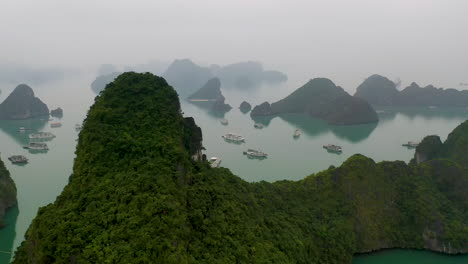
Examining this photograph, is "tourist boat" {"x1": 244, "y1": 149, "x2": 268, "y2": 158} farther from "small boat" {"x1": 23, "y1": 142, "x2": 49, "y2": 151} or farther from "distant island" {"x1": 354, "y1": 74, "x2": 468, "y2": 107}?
"distant island" {"x1": 354, "y1": 74, "x2": 468, "y2": 107}

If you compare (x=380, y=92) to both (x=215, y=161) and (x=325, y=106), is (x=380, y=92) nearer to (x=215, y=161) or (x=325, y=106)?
(x=325, y=106)

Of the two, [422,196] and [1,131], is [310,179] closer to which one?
[422,196]

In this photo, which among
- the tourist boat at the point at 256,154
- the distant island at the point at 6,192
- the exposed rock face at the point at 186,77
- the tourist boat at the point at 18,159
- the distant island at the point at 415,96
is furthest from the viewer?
the exposed rock face at the point at 186,77

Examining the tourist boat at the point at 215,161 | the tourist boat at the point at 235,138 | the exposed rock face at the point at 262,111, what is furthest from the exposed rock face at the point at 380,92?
the tourist boat at the point at 215,161

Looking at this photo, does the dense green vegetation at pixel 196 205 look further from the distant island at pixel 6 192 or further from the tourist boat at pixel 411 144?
the tourist boat at pixel 411 144

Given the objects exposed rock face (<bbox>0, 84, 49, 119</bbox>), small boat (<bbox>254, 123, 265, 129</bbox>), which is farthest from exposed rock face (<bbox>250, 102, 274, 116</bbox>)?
exposed rock face (<bbox>0, 84, 49, 119</bbox>)

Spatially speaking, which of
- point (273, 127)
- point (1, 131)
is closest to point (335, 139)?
point (273, 127)

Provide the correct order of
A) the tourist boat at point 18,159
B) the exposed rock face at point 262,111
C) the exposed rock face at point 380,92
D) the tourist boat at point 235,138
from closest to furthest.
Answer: the tourist boat at point 18,159 < the tourist boat at point 235,138 < the exposed rock face at point 262,111 < the exposed rock face at point 380,92

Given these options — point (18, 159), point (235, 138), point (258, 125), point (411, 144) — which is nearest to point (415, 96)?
point (411, 144)
